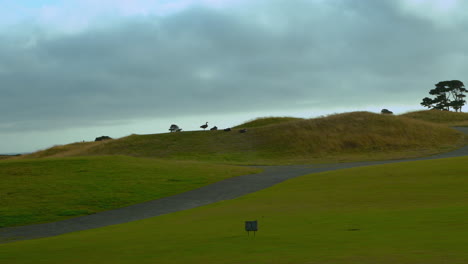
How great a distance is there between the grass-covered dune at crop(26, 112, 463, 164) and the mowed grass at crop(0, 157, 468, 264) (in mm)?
31504

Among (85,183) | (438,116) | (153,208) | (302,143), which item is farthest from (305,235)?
(438,116)

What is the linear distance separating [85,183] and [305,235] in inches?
918

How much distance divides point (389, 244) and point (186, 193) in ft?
67.5

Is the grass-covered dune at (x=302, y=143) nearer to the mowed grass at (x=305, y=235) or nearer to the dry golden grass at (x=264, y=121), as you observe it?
the dry golden grass at (x=264, y=121)

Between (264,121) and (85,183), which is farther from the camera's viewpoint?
(264,121)

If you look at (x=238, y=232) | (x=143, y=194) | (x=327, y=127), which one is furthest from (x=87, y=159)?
(x=327, y=127)

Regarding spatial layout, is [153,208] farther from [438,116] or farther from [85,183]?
[438,116]

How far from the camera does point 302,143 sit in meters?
61.8

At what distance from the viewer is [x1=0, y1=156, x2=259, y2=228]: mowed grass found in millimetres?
26406

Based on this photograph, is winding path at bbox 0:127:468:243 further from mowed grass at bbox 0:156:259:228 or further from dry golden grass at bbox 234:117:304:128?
dry golden grass at bbox 234:117:304:128

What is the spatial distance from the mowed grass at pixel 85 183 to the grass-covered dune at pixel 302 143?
15794mm

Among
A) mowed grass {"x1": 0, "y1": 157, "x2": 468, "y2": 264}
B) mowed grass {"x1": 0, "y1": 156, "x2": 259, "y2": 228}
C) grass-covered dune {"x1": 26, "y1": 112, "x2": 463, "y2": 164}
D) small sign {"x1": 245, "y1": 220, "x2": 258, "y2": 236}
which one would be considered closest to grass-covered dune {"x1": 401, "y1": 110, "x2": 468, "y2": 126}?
grass-covered dune {"x1": 26, "y1": 112, "x2": 463, "y2": 164}

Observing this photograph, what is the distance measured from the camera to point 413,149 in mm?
58031

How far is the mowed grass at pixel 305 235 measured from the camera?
964cm
